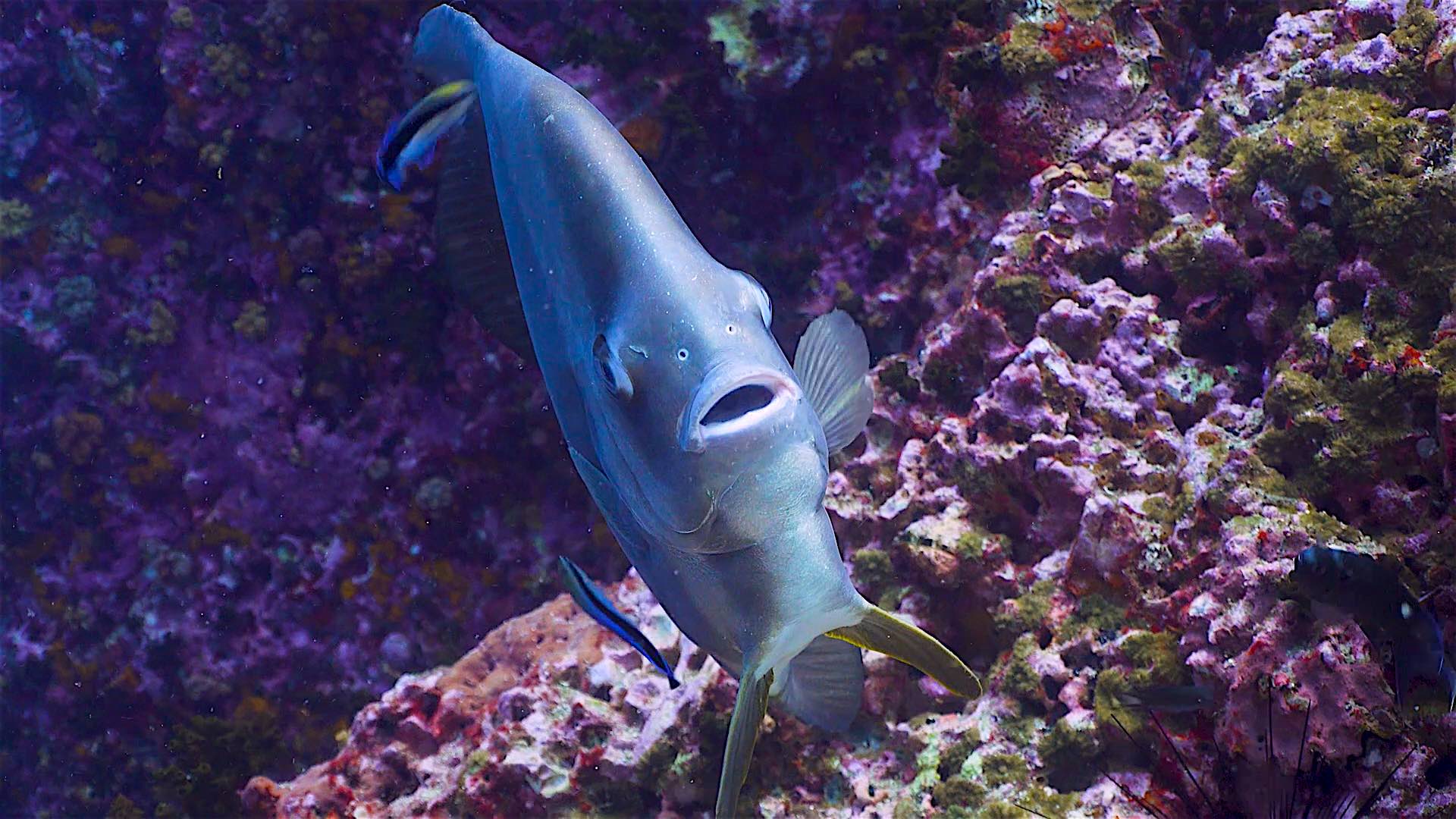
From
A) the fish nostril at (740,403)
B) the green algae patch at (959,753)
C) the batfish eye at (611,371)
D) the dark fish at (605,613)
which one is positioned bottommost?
the green algae patch at (959,753)

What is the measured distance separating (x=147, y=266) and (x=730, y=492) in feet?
20.7

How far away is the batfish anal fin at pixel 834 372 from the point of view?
5.56 ft

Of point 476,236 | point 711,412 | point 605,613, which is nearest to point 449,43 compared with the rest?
point 476,236

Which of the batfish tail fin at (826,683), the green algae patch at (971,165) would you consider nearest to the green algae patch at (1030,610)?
the batfish tail fin at (826,683)

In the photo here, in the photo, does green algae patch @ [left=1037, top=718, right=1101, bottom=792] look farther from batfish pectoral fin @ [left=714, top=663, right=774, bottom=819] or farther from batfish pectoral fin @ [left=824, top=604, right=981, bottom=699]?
batfish pectoral fin @ [left=714, top=663, right=774, bottom=819]

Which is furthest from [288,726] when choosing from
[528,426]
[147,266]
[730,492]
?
[730,492]

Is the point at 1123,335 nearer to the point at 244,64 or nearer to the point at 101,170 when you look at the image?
the point at 244,64

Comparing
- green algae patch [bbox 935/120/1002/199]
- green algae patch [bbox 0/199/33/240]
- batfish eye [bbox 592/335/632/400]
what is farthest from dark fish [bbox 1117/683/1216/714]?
green algae patch [bbox 0/199/33/240]

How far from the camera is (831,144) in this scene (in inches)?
184

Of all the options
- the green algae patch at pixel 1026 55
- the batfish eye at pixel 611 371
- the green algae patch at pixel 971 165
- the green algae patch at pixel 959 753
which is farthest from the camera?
the green algae patch at pixel 971 165

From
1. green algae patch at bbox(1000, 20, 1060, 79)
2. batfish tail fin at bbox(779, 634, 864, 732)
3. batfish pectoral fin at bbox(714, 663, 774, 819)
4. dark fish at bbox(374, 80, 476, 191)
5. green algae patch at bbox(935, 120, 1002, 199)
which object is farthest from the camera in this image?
green algae patch at bbox(935, 120, 1002, 199)

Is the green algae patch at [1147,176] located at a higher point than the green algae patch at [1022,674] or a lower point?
higher

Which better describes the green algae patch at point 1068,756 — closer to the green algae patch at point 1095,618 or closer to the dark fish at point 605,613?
the green algae patch at point 1095,618

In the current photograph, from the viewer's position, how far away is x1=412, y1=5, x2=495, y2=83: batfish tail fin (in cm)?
184
